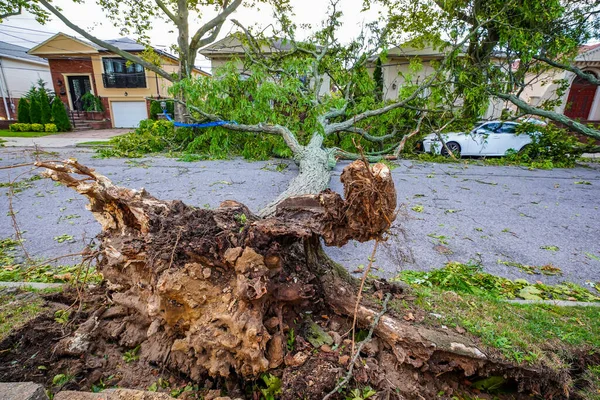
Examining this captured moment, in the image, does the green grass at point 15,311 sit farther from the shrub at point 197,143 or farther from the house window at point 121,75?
the house window at point 121,75

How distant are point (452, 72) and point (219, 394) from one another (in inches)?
366

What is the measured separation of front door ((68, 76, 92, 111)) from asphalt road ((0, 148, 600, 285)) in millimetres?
16317

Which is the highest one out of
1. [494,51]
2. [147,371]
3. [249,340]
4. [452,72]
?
[494,51]

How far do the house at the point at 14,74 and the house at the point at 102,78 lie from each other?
11.1 ft

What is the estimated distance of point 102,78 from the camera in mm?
20203

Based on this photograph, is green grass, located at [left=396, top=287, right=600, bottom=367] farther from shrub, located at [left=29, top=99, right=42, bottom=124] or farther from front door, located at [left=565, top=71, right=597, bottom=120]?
shrub, located at [left=29, top=99, right=42, bottom=124]

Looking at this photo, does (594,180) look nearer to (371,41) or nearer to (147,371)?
(371,41)

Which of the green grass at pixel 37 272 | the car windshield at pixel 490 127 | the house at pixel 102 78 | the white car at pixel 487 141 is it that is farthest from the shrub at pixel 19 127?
the car windshield at pixel 490 127

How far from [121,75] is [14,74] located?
367 inches

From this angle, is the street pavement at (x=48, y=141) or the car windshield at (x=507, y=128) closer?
the car windshield at (x=507, y=128)

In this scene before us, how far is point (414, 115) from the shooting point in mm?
9719

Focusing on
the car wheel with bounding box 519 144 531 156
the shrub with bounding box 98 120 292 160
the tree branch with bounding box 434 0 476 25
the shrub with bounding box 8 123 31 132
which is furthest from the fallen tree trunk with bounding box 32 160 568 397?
the shrub with bounding box 8 123 31 132

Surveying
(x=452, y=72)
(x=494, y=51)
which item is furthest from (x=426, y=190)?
(x=494, y=51)

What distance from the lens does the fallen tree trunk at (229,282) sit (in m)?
1.67
